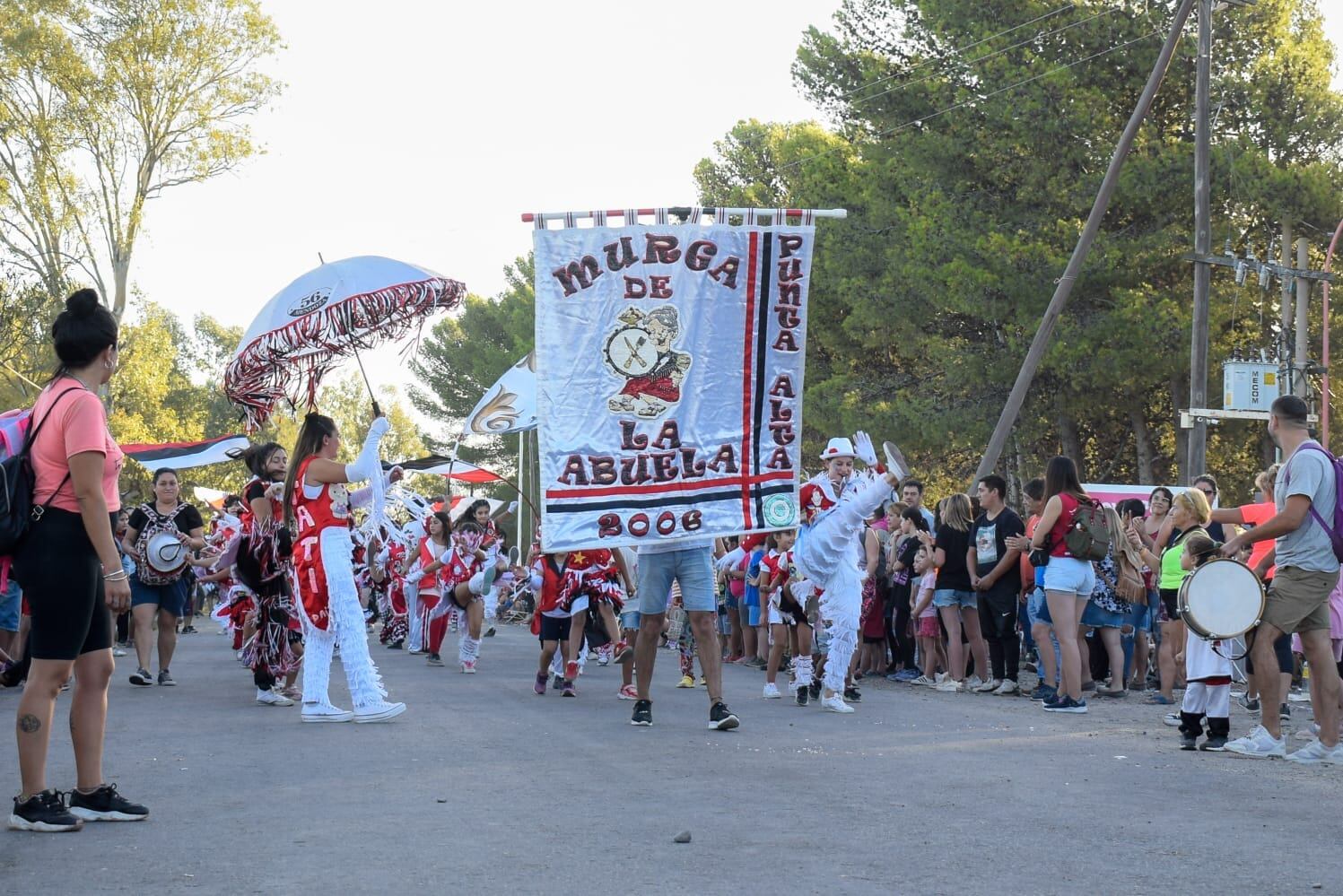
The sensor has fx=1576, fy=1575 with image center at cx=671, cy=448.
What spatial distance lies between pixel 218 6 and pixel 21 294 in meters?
7.18

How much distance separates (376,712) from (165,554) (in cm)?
375

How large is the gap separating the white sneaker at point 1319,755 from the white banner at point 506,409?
54.4ft

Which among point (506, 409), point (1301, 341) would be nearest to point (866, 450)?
point (506, 409)

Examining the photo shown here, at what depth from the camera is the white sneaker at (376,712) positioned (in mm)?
10438

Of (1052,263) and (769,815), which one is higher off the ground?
(1052,263)

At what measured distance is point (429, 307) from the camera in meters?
11.8

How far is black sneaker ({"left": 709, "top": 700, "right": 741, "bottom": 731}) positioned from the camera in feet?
33.0

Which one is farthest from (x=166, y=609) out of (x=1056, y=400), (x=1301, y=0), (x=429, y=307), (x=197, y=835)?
(x=1301, y=0)

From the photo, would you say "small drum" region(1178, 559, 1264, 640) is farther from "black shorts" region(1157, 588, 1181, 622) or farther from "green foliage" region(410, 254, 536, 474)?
"green foliage" region(410, 254, 536, 474)

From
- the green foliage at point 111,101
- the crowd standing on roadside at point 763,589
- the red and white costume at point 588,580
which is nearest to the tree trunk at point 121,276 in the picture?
the green foliage at point 111,101

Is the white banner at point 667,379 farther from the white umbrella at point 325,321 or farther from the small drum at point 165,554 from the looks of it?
the small drum at point 165,554

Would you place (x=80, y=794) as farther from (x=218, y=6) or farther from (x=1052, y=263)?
Result: (x=218, y=6)

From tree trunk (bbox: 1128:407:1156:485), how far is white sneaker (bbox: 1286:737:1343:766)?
22714 millimetres

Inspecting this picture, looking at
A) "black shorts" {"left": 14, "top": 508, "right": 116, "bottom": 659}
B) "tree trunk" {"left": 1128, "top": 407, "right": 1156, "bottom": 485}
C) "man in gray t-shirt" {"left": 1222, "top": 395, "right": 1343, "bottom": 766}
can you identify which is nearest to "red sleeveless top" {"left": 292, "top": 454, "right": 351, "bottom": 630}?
"black shorts" {"left": 14, "top": 508, "right": 116, "bottom": 659}
